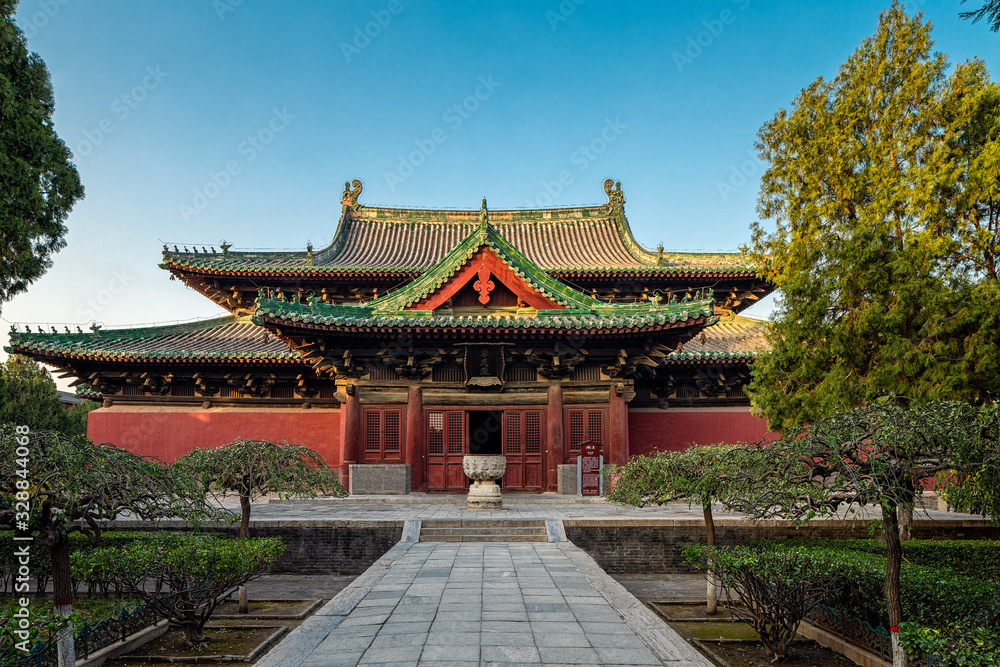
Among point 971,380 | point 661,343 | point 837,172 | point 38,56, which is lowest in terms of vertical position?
point 971,380

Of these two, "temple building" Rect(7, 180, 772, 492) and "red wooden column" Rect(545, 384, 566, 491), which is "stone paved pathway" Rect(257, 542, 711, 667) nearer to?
"red wooden column" Rect(545, 384, 566, 491)

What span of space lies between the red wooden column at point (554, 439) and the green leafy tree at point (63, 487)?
11979 mm

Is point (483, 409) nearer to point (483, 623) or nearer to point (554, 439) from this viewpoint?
point (554, 439)

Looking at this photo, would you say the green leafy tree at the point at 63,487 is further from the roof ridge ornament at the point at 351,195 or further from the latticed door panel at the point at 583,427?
the roof ridge ornament at the point at 351,195

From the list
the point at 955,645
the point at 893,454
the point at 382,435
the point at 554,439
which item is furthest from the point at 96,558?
the point at 554,439

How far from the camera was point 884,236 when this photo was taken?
11141 millimetres

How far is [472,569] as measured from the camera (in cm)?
912

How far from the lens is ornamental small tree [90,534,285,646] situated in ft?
25.7

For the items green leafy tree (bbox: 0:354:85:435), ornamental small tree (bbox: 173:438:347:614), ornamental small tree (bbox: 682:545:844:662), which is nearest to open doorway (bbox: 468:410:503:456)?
ornamental small tree (bbox: 173:438:347:614)

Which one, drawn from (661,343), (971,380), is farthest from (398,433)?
(971,380)

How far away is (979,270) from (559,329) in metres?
8.57

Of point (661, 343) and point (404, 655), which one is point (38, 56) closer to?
point (404, 655)

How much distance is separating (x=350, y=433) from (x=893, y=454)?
13.8 m

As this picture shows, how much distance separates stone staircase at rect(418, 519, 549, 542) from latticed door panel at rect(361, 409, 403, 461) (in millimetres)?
5487
